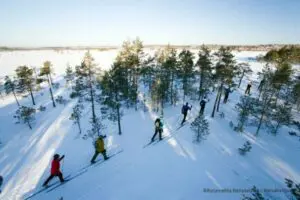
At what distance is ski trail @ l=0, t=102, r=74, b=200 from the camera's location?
1054cm

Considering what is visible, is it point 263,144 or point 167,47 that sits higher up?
point 167,47

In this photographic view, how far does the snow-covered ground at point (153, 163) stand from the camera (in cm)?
934

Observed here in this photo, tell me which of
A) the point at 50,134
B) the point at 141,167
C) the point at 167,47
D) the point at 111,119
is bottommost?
the point at 50,134

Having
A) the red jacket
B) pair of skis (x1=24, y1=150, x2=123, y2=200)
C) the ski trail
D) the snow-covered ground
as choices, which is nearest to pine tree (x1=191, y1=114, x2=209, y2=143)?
the snow-covered ground

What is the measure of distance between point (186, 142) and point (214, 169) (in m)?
3.35

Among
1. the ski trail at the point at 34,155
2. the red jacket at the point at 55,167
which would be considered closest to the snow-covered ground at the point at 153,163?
the ski trail at the point at 34,155

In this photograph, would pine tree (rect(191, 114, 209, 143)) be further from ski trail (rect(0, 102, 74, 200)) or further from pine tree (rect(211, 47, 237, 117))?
ski trail (rect(0, 102, 74, 200))

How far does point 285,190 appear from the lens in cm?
985

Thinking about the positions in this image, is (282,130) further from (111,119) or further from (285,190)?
(111,119)

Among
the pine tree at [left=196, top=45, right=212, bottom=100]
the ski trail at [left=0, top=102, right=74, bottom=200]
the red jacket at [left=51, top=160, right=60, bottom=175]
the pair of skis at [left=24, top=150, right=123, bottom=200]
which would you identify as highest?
the pine tree at [left=196, top=45, right=212, bottom=100]

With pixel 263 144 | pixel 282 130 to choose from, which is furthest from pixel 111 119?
pixel 282 130

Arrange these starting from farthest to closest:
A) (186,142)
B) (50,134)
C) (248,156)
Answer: (50,134)
(186,142)
(248,156)

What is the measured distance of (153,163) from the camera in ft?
37.8

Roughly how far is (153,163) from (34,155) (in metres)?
10.7
